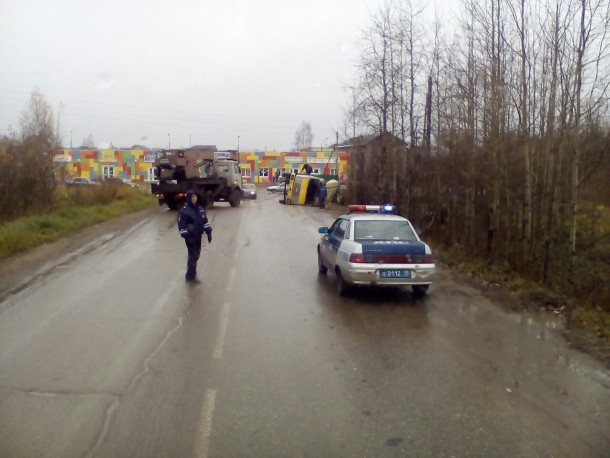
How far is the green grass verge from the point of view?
15.9m

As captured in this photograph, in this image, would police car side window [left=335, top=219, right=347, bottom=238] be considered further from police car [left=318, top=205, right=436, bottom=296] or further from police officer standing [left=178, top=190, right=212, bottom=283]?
police officer standing [left=178, top=190, right=212, bottom=283]

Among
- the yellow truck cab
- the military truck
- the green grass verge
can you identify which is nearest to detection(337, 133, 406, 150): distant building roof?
the yellow truck cab

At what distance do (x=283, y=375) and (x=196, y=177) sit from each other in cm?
2712

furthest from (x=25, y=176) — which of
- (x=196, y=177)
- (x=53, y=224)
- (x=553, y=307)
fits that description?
(x=553, y=307)

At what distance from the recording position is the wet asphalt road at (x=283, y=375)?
15.6ft

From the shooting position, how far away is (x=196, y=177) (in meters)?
32.6

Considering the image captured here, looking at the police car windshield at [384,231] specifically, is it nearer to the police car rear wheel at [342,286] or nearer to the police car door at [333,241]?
the police car door at [333,241]

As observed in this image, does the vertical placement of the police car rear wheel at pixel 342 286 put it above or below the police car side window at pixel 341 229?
below

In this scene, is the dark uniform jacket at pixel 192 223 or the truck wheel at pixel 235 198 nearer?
the dark uniform jacket at pixel 192 223

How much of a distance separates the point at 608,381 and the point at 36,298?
8332 millimetres

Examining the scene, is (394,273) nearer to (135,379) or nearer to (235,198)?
(135,379)

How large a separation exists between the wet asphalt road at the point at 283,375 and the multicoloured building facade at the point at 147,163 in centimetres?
5018

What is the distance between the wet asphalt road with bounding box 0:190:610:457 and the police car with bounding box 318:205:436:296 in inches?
16.3

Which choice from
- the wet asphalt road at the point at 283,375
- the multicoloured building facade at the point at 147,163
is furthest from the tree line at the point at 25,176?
the multicoloured building facade at the point at 147,163
